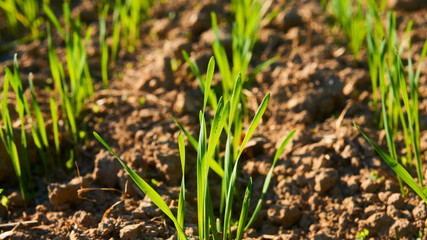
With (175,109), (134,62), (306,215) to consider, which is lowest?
(306,215)

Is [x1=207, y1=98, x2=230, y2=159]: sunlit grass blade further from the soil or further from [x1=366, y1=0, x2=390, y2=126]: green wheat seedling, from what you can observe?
[x1=366, y1=0, x2=390, y2=126]: green wheat seedling

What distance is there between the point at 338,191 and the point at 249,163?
349mm

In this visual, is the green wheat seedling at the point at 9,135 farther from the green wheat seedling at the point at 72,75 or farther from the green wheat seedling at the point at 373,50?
the green wheat seedling at the point at 373,50

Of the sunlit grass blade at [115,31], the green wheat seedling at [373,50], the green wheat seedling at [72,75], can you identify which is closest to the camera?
the green wheat seedling at [373,50]

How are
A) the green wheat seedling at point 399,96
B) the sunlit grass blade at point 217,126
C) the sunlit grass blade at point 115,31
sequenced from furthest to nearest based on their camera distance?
the sunlit grass blade at point 115,31 < the green wheat seedling at point 399,96 < the sunlit grass blade at point 217,126

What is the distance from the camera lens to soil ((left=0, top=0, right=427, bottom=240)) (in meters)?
1.34

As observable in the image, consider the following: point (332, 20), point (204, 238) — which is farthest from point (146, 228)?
point (332, 20)

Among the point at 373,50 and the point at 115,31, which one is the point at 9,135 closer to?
the point at 115,31

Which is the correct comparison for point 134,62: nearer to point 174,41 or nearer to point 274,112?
point 174,41

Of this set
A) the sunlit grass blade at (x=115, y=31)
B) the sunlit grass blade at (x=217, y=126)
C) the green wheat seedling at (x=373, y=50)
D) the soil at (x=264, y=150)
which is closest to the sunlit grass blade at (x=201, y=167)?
the sunlit grass blade at (x=217, y=126)

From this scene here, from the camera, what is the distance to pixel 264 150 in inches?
66.0

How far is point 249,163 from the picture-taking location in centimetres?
163

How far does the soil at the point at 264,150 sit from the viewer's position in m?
1.34

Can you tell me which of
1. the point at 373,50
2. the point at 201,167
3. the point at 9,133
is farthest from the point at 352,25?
the point at 9,133
